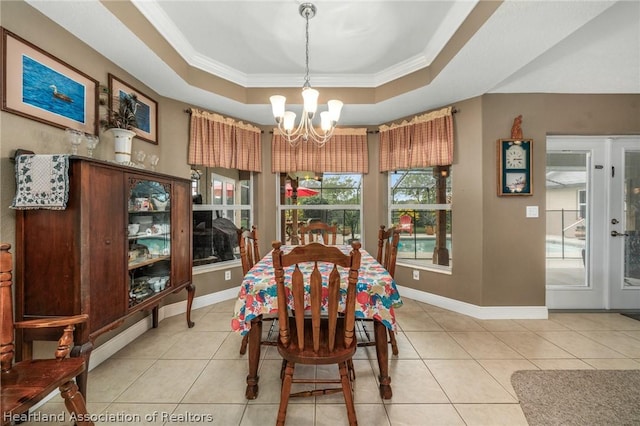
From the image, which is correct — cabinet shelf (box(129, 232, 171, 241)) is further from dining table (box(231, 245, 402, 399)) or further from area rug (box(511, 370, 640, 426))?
area rug (box(511, 370, 640, 426))

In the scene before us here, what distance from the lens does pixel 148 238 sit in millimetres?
2207

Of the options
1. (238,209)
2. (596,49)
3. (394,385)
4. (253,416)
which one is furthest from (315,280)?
(596,49)

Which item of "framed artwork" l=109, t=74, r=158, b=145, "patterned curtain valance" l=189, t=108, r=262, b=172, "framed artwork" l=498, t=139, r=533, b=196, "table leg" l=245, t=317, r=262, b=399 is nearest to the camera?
"table leg" l=245, t=317, r=262, b=399

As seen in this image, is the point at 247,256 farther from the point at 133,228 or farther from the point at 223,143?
the point at 223,143

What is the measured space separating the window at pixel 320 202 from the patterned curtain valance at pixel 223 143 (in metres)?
0.57

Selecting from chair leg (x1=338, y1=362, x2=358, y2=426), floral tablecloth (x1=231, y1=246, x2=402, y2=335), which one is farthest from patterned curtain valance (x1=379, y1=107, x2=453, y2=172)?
chair leg (x1=338, y1=362, x2=358, y2=426)

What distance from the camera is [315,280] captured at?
1.29m

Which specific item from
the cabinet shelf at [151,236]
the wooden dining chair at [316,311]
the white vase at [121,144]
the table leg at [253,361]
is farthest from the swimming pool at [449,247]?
the white vase at [121,144]

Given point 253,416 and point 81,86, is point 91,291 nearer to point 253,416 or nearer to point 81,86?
point 253,416

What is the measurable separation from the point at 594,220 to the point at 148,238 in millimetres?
4711

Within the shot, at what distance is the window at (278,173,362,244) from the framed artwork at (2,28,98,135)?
2.21 meters

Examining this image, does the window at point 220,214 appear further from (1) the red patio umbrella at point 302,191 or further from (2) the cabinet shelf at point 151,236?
(2) the cabinet shelf at point 151,236

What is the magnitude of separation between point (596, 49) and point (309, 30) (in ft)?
8.24

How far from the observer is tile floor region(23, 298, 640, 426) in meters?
1.51
